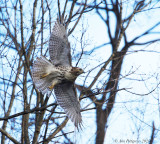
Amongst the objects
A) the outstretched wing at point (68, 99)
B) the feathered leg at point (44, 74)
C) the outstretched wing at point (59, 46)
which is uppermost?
the outstretched wing at point (59, 46)

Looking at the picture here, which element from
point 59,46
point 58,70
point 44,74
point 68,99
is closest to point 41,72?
point 44,74

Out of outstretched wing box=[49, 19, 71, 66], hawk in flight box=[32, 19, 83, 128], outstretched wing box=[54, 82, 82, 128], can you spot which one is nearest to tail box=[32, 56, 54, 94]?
hawk in flight box=[32, 19, 83, 128]

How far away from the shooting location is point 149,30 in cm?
1158

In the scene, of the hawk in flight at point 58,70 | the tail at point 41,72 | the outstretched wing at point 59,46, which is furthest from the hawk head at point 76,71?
the tail at point 41,72

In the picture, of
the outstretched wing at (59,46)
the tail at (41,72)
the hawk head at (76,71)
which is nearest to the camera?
the hawk head at (76,71)

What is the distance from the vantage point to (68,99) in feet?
18.9

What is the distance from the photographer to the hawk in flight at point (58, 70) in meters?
5.37

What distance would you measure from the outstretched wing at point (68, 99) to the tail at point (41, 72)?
0.34 meters

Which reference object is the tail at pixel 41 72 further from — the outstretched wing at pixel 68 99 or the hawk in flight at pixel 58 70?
the outstretched wing at pixel 68 99

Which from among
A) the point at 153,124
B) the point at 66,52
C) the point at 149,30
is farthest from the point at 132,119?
the point at 149,30

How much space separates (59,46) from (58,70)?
1.44 feet

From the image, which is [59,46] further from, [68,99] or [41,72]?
[68,99]

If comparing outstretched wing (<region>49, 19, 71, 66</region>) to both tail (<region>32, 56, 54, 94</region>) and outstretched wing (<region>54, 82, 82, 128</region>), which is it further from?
outstretched wing (<region>54, 82, 82, 128</region>)

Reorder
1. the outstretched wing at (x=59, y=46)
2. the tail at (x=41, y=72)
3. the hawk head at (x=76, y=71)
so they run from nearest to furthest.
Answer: the hawk head at (x=76, y=71), the tail at (x=41, y=72), the outstretched wing at (x=59, y=46)
